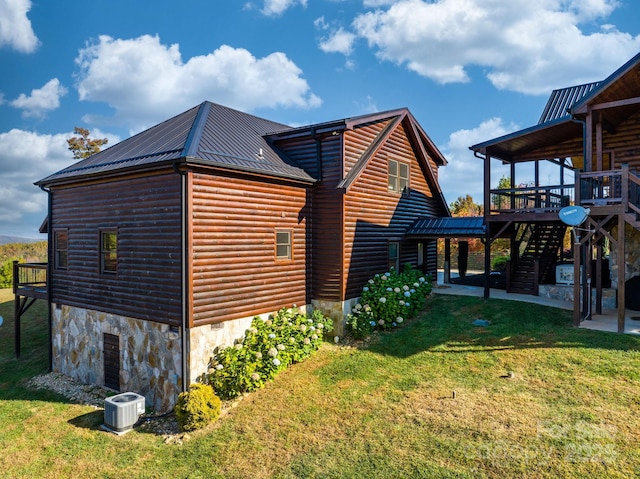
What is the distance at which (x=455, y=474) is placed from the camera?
6.62 meters

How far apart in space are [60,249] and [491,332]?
13.6 meters

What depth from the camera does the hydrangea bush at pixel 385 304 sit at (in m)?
12.8

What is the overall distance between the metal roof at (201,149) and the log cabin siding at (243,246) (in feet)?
1.48

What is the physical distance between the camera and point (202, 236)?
33.6ft

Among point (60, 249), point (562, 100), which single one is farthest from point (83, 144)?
point (562, 100)

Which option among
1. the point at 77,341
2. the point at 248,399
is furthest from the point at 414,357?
the point at 77,341

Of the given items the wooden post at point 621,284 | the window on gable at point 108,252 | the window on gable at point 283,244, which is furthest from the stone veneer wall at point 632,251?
the window on gable at point 108,252

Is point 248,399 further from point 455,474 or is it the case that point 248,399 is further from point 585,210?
point 585,210

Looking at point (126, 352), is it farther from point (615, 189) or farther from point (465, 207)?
point (465, 207)

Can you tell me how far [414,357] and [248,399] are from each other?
4270 mm

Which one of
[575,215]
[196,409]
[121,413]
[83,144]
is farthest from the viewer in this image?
[83,144]

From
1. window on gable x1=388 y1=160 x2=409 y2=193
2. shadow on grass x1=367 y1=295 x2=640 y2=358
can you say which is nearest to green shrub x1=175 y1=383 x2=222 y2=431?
shadow on grass x1=367 y1=295 x2=640 y2=358

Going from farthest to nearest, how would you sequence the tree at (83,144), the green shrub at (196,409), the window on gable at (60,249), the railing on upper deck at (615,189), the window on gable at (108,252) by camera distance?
1. the tree at (83,144)
2. the window on gable at (60,249)
3. the window on gable at (108,252)
4. the railing on upper deck at (615,189)
5. the green shrub at (196,409)

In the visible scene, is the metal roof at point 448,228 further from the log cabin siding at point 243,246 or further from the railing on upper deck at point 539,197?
the log cabin siding at point 243,246
